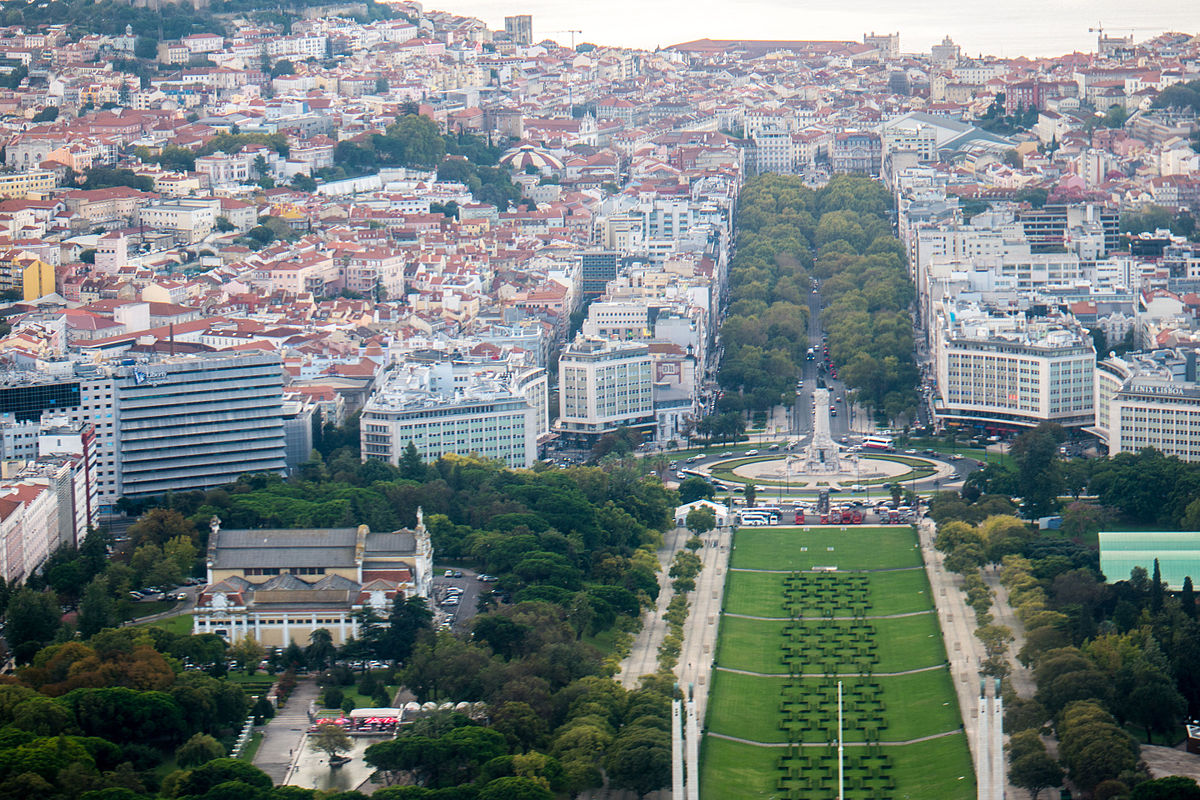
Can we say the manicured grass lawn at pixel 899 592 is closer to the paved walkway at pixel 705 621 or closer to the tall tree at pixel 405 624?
the paved walkway at pixel 705 621

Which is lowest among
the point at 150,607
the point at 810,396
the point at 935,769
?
the point at 935,769

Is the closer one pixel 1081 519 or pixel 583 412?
pixel 1081 519

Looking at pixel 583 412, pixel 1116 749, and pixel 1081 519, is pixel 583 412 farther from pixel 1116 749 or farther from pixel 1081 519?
pixel 1116 749

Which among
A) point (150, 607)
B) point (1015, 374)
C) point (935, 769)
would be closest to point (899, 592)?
point (935, 769)

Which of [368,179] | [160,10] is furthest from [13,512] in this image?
[160,10]

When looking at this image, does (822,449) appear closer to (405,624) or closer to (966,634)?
(966,634)

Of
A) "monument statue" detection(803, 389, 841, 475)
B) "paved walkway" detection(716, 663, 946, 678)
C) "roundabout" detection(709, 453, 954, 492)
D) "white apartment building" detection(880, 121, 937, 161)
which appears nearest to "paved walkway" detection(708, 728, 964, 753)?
"paved walkway" detection(716, 663, 946, 678)

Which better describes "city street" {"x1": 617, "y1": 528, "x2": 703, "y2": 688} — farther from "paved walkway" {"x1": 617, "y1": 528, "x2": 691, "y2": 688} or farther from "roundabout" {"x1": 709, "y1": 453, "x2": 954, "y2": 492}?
"roundabout" {"x1": 709, "y1": 453, "x2": 954, "y2": 492}
